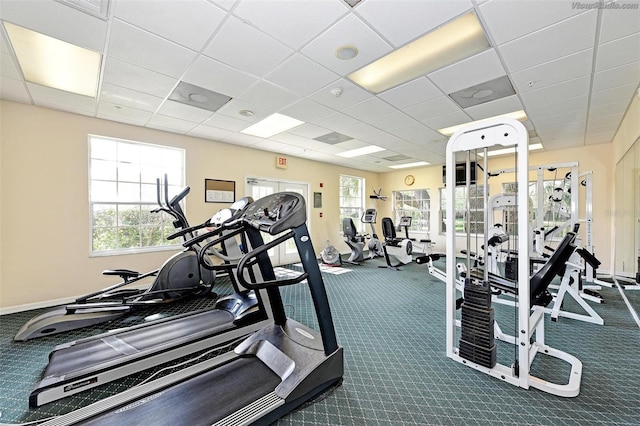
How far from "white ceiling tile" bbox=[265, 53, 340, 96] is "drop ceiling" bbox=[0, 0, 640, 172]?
0.02m

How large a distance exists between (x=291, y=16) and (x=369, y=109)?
1.94 m

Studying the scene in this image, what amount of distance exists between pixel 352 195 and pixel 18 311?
285 inches

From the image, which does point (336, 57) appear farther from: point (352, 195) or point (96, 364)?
point (352, 195)

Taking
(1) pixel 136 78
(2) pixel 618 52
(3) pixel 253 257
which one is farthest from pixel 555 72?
(1) pixel 136 78

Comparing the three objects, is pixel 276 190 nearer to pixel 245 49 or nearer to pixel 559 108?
pixel 245 49

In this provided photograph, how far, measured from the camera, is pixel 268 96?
3262mm

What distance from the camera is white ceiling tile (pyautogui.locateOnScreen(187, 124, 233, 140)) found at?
4.43 metres

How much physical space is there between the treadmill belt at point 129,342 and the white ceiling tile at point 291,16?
2673mm

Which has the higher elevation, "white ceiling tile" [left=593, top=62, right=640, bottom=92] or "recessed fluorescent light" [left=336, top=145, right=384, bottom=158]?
"white ceiling tile" [left=593, top=62, right=640, bottom=92]

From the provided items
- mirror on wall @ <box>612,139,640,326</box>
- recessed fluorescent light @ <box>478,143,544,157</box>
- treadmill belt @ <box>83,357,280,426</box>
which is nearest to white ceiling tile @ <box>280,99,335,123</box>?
treadmill belt @ <box>83,357,280,426</box>

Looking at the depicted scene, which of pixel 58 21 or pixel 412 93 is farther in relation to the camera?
pixel 412 93

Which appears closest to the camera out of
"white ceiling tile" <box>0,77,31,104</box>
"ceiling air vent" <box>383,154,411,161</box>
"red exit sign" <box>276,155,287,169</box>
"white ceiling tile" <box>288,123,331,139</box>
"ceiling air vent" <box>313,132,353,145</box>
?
"white ceiling tile" <box>0,77,31,104</box>

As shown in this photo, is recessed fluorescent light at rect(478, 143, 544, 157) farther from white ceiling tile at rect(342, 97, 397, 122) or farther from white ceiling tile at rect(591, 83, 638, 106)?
white ceiling tile at rect(342, 97, 397, 122)

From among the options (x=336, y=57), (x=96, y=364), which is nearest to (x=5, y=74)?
(x=96, y=364)
